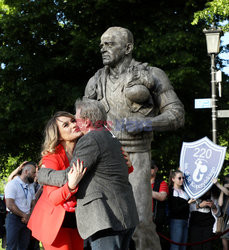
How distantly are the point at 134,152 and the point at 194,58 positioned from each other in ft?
30.2

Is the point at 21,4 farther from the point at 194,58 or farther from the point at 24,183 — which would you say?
the point at 24,183

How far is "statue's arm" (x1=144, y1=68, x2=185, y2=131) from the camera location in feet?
17.5

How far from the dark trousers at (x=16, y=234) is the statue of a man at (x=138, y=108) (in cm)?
479

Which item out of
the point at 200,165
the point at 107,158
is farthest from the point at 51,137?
the point at 200,165

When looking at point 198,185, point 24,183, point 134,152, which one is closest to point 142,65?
point 134,152

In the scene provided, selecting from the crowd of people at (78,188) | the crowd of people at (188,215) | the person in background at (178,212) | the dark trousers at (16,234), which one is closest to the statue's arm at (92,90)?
the crowd of people at (78,188)

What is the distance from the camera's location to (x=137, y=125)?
5211mm

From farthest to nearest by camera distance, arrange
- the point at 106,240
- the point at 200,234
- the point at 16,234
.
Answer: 1. the point at 200,234
2. the point at 16,234
3. the point at 106,240

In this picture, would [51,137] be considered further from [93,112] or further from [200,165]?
[200,165]

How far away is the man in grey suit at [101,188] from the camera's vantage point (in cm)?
392

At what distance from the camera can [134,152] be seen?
17.6 ft

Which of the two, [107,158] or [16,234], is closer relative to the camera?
[107,158]

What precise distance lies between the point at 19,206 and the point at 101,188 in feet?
20.0

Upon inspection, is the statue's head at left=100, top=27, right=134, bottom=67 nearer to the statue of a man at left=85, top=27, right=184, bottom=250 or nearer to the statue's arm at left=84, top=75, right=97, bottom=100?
the statue of a man at left=85, top=27, right=184, bottom=250
